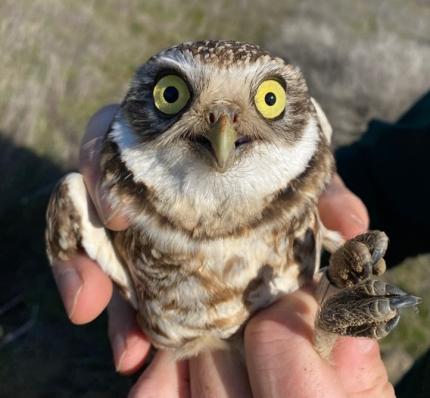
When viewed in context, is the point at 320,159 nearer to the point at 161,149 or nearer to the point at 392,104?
the point at 161,149

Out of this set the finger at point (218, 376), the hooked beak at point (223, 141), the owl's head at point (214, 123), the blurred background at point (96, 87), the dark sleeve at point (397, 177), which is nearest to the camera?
the hooked beak at point (223, 141)

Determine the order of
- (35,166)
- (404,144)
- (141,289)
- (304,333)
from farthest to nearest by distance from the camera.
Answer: (35,166) → (404,144) → (141,289) → (304,333)

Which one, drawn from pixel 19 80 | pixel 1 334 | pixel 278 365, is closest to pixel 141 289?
pixel 278 365

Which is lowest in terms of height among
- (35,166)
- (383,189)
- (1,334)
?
(1,334)

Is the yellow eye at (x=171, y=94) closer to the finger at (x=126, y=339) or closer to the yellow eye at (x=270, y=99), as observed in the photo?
the yellow eye at (x=270, y=99)

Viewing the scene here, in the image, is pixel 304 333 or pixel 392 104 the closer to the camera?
pixel 304 333

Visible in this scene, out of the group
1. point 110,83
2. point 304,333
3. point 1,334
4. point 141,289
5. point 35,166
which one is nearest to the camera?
point 304,333

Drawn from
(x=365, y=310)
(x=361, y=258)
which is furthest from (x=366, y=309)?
(x=361, y=258)

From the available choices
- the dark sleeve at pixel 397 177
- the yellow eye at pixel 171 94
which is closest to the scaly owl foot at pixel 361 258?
the yellow eye at pixel 171 94
